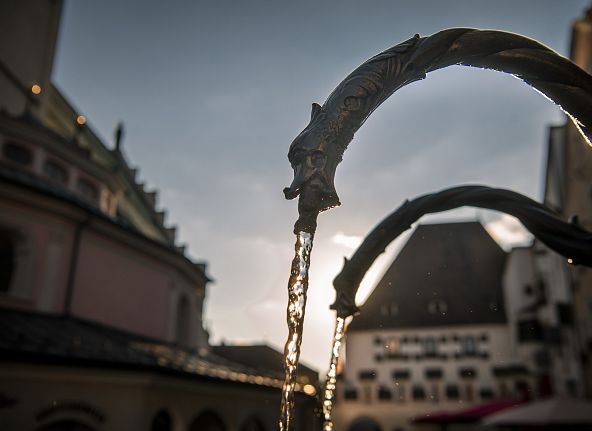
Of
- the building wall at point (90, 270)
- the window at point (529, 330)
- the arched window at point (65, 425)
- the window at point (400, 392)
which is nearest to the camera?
the arched window at point (65, 425)

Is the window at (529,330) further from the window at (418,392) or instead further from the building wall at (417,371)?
the window at (418,392)

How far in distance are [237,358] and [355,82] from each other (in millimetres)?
41999

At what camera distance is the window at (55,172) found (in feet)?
52.7

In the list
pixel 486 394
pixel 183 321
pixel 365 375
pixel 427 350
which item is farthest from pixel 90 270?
pixel 486 394

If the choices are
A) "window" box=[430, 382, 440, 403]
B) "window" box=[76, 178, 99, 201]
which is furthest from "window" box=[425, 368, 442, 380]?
"window" box=[76, 178, 99, 201]

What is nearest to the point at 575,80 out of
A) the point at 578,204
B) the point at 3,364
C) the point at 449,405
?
the point at 3,364

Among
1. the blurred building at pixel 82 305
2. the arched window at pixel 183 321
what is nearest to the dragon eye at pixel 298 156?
the blurred building at pixel 82 305

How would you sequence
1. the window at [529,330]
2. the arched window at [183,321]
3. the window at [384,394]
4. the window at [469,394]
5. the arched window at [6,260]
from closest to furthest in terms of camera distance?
the arched window at [6,260], the arched window at [183,321], the window at [529,330], the window at [469,394], the window at [384,394]

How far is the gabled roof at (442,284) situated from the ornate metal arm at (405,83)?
34.6 m

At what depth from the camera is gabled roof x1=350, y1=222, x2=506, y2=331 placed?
37.8 meters

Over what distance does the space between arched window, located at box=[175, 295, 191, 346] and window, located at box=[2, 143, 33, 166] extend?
7517mm

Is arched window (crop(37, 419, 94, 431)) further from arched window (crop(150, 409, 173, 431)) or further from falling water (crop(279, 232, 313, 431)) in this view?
falling water (crop(279, 232, 313, 431))

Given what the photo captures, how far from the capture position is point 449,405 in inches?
1409

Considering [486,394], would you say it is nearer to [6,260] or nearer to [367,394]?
[367,394]
